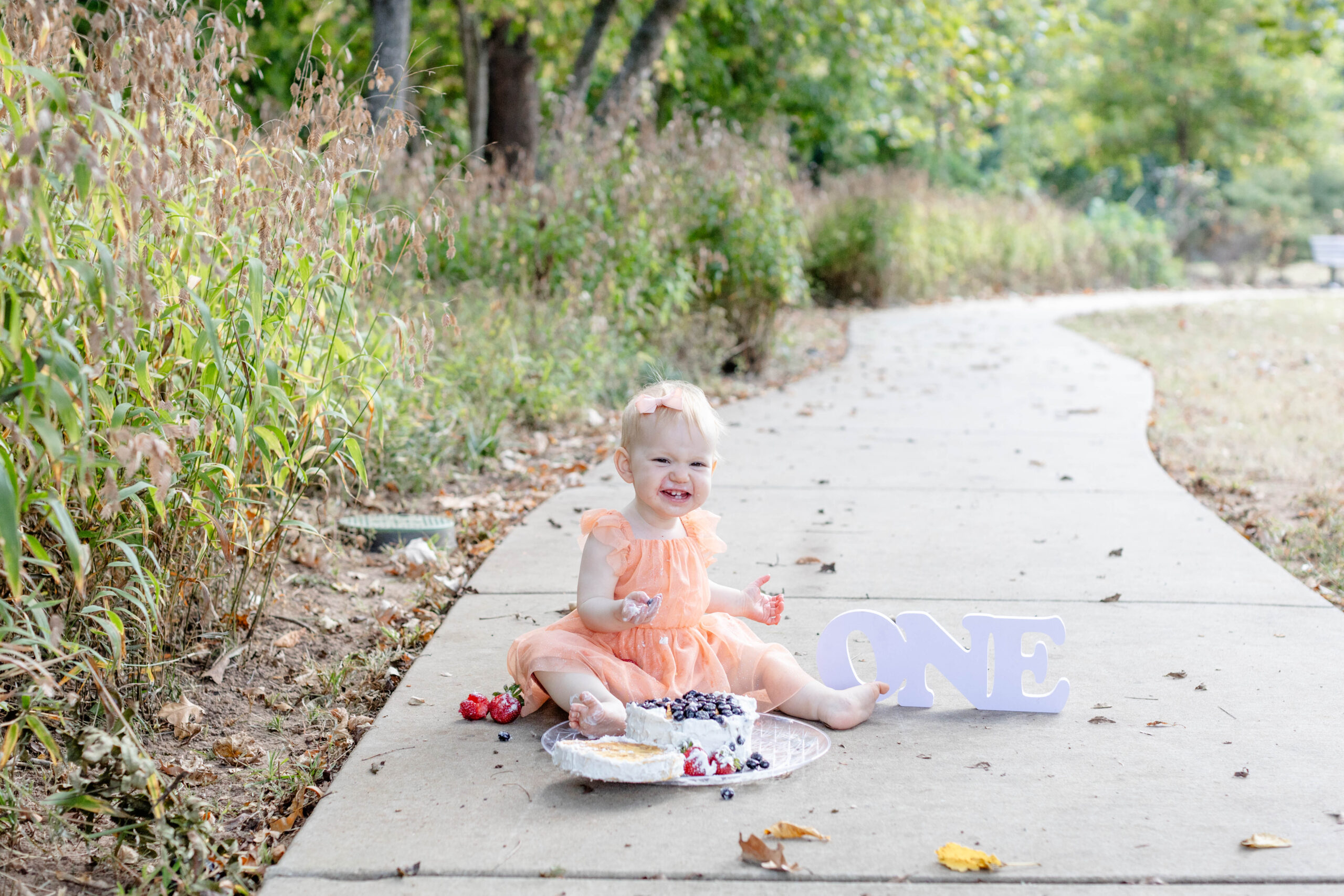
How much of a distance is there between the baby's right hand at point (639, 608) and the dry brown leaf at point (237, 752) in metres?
0.92

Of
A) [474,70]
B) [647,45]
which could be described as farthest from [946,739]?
[474,70]

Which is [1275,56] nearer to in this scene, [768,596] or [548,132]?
[548,132]

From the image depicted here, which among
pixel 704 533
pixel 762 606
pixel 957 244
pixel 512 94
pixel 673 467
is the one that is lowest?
pixel 762 606

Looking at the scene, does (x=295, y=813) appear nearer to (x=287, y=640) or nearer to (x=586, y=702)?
(x=586, y=702)

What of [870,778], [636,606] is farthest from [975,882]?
[636,606]

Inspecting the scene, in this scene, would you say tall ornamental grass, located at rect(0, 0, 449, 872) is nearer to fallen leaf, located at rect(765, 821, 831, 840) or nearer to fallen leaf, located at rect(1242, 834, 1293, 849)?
fallen leaf, located at rect(765, 821, 831, 840)

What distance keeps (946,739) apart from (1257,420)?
553 centimetres

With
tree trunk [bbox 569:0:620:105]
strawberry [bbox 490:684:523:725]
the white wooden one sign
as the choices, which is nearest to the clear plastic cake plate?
strawberry [bbox 490:684:523:725]

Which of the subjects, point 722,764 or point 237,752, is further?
point 237,752

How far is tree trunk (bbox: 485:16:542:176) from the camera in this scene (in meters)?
12.0

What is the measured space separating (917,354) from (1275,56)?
222 inches

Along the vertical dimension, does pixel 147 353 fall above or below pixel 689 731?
above

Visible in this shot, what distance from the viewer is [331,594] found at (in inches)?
156

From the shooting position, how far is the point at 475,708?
2.94 meters
